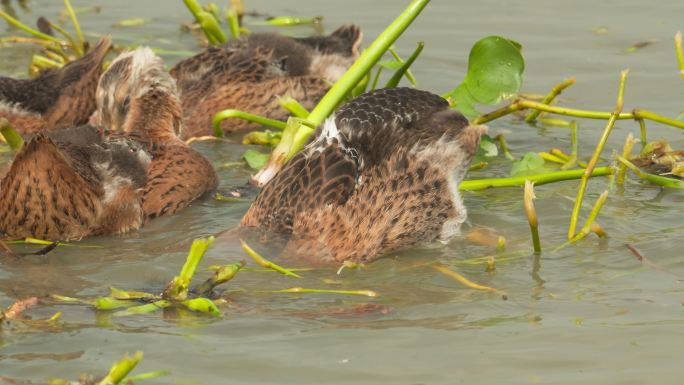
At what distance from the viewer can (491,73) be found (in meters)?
7.96

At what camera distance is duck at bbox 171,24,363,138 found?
32.4 ft

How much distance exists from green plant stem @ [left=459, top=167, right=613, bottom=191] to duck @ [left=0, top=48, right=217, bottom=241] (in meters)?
1.63

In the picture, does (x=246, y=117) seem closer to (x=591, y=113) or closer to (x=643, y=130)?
(x=591, y=113)

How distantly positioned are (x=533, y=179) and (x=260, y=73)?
3309mm

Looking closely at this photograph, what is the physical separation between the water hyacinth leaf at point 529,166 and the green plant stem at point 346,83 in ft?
3.48

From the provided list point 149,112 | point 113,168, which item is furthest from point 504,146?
point 113,168

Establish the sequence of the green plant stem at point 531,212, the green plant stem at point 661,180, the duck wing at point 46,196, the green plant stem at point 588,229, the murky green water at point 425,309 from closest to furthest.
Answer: the murky green water at point 425,309 < the green plant stem at point 531,212 < the green plant stem at point 588,229 < the duck wing at point 46,196 < the green plant stem at point 661,180

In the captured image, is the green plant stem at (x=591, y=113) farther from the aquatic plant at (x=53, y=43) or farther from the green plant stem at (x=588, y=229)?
the aquatic plant at (x=53, y=43)

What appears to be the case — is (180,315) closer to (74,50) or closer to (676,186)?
(676,186)

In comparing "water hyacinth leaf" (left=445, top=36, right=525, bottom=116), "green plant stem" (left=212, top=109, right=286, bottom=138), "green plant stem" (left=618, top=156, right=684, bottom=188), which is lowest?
"green plant stem" (left=618, top=156, right=684, bottom=188)

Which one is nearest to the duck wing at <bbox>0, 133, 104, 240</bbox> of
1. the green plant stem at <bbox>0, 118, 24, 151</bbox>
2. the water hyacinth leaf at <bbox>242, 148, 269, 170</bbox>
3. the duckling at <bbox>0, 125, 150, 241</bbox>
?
the duckling at <bbox>0, 125, 150, 241</bbox>

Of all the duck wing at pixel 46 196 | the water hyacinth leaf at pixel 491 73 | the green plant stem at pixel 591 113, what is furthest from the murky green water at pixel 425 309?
the water hyacinth leaf at pixel 491 73

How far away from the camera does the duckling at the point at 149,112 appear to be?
8305mm

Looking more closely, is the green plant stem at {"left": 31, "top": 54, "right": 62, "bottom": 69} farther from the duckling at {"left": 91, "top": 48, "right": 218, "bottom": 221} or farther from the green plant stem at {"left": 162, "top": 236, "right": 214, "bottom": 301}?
the green plant stem at {"left": 162, "top": 236, "right": 214, "bottom": 301}
